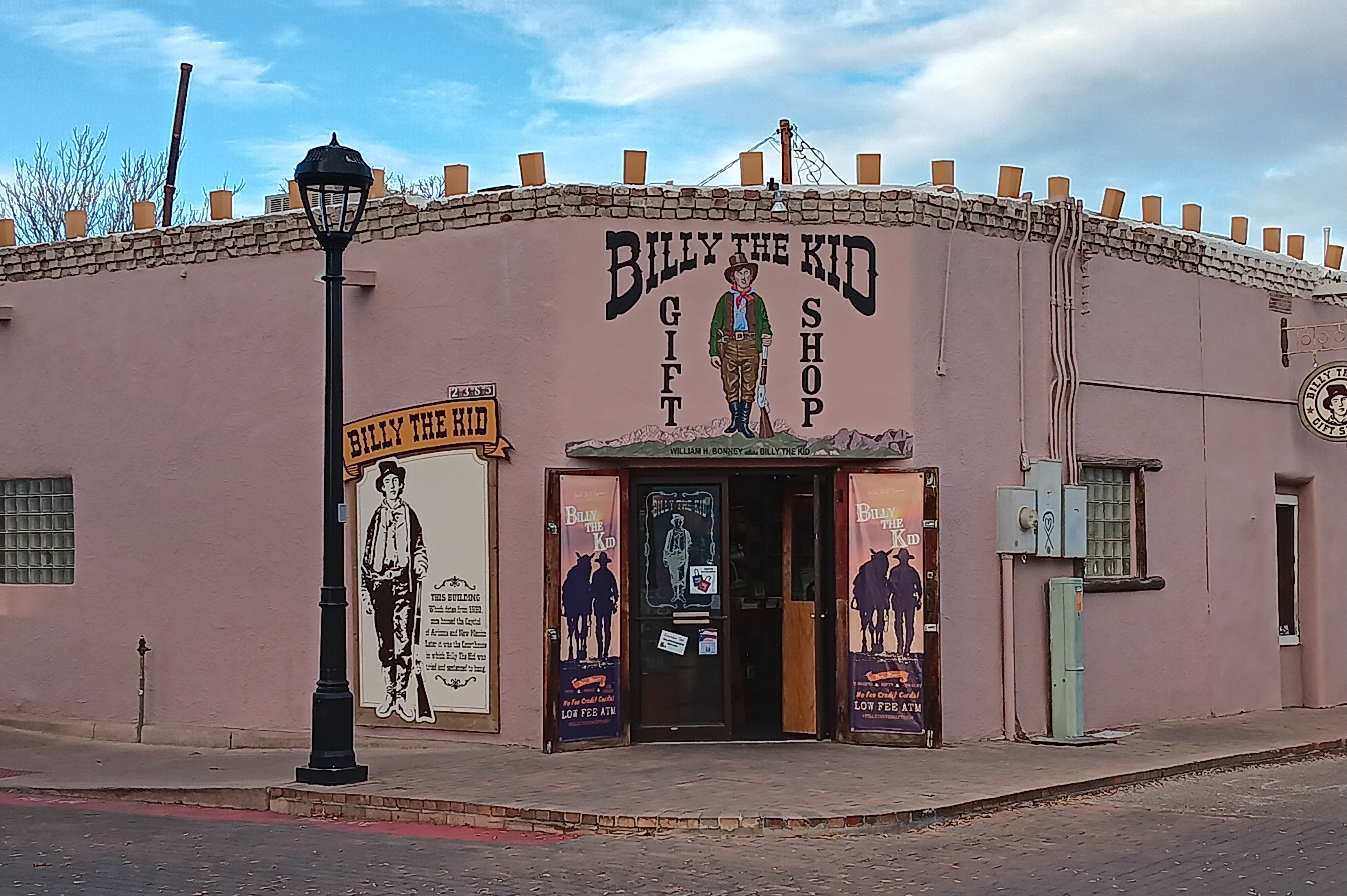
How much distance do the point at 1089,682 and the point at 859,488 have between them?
129 inches

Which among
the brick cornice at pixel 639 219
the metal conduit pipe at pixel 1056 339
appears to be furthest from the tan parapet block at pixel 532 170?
the metal conduit pipe at pixel 1056 339

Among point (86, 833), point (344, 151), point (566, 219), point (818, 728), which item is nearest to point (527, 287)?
point (566, 219)

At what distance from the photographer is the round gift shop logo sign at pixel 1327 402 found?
16.7 meters

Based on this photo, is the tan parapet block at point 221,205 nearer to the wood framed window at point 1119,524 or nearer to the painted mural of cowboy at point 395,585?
the painted mural of cowboy at point 395,585

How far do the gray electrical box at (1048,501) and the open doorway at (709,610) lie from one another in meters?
1.92

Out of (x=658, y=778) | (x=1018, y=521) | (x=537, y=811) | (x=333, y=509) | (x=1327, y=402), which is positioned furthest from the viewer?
(x=1327, y=402)

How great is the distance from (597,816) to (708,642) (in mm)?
3401

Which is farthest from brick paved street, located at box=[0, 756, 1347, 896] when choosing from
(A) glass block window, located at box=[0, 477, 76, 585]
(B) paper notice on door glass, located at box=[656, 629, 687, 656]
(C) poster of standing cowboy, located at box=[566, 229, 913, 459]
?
(A) glass block window, located at box=[0, 477, 76, 585]

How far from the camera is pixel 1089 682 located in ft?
48.7

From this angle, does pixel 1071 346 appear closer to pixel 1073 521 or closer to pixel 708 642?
pixel 1073 521

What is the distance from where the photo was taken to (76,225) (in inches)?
635

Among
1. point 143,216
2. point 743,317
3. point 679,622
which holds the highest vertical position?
point 143,216

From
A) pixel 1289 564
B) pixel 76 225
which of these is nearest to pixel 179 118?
pixel 76 225

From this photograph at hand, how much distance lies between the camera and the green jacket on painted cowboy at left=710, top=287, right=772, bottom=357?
13477 millimetres
